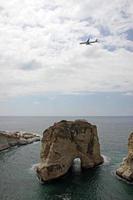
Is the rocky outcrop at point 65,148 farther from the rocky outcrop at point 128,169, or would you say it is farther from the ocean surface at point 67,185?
the rocky outcrop at point 128,169

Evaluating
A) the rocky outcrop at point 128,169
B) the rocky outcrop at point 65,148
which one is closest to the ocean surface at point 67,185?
the rocky outcrop at point 128,169

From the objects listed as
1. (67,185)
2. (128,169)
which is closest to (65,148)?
(67,185)

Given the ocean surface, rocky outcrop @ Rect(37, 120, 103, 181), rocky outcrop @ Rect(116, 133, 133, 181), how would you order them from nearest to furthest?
the ocean surface
rocky outcrop @ Rect(116, 133, 133, 181)
rocky outcrop @ Rect(37, 120, 103, 181)

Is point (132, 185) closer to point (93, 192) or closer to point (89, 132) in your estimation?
point (93, 192)

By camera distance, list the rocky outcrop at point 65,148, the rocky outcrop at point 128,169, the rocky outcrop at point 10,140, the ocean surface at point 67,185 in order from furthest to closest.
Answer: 1. the rocky outcrop at point 10,140
2. the rocky outcrop at point 65,148
3. the rocky outcrop at point 128,169
4. the ocean surface at point 67,185

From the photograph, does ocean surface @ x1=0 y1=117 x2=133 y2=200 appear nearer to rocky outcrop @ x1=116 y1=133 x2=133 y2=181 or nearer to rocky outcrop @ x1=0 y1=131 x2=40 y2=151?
rocky outcrop @ x1=116 y1=133 x2=133 y2=181

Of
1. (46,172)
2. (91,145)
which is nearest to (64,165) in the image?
(46,172)

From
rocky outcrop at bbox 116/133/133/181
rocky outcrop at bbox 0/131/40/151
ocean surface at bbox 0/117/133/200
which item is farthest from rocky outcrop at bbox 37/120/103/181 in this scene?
rocky outcrop at bbox 0/131/40/151

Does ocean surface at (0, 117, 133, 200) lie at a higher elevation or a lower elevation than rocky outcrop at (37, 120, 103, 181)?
lower

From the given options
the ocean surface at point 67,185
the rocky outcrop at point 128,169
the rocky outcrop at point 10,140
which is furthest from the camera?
the rocky outcrop at point 10,140
